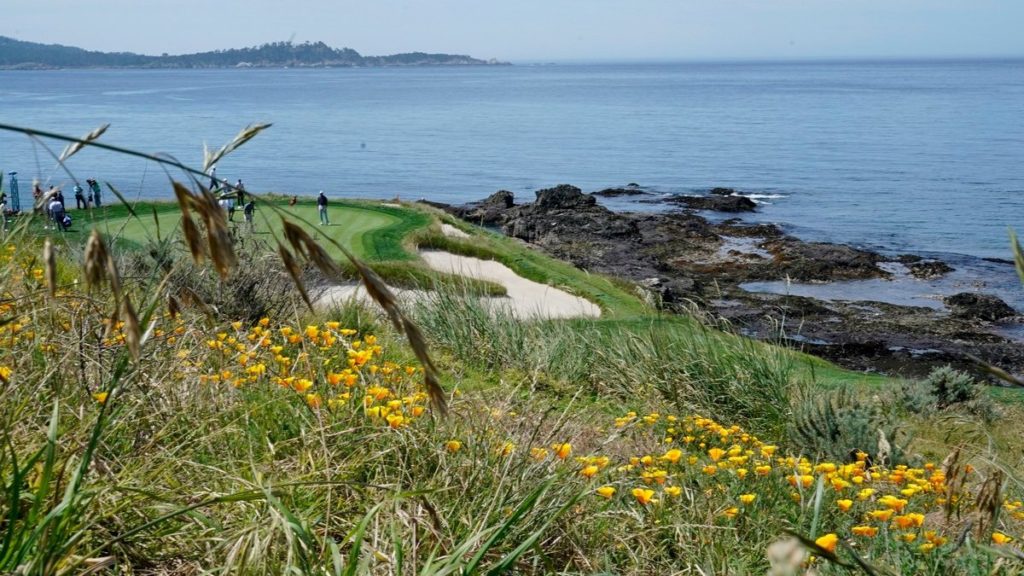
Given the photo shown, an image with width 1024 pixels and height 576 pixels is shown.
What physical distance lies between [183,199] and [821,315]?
26.6 m

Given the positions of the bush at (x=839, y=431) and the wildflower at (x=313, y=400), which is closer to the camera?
the wildflower at (x=313, y=400)

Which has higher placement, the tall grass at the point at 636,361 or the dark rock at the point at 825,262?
the tall grass at the point at 636,361

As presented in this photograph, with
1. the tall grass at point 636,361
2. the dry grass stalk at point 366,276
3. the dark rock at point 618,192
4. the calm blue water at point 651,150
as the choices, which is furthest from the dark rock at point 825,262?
the dry grass stalk at point 366,276

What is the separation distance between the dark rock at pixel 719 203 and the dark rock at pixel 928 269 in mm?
12186

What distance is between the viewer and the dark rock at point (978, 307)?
26453 mm

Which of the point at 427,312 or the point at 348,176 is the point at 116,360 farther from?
the point at 348,176

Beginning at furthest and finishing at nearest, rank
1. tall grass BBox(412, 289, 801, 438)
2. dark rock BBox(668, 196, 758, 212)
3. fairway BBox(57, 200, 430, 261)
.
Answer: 1. dark rock BBox(668, 196, 758, 212)
2. fairway BBox(57, 200, 430, 261)
3. tall grass BBox(412, 289, 801, 438)

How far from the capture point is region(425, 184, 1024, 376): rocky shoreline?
23.8 m

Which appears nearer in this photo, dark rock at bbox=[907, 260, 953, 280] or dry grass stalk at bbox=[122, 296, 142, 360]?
dry grass stalk at bbox=[122, 296, 142, 360]

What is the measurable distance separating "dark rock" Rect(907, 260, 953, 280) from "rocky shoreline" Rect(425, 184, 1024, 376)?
59 millimetres

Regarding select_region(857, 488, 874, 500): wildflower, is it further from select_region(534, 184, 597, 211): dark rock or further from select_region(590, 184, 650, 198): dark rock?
select_region(590, 184, 650, 198): dark rock

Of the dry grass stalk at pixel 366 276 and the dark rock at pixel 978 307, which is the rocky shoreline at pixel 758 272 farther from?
the dry grass stalk at pixel 366 276

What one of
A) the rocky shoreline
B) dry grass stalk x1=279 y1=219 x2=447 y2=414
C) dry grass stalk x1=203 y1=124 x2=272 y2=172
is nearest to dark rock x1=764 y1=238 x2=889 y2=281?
the rocky shoreline

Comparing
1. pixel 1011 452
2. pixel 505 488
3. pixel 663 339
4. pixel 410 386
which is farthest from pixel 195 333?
pixel 1011 452
